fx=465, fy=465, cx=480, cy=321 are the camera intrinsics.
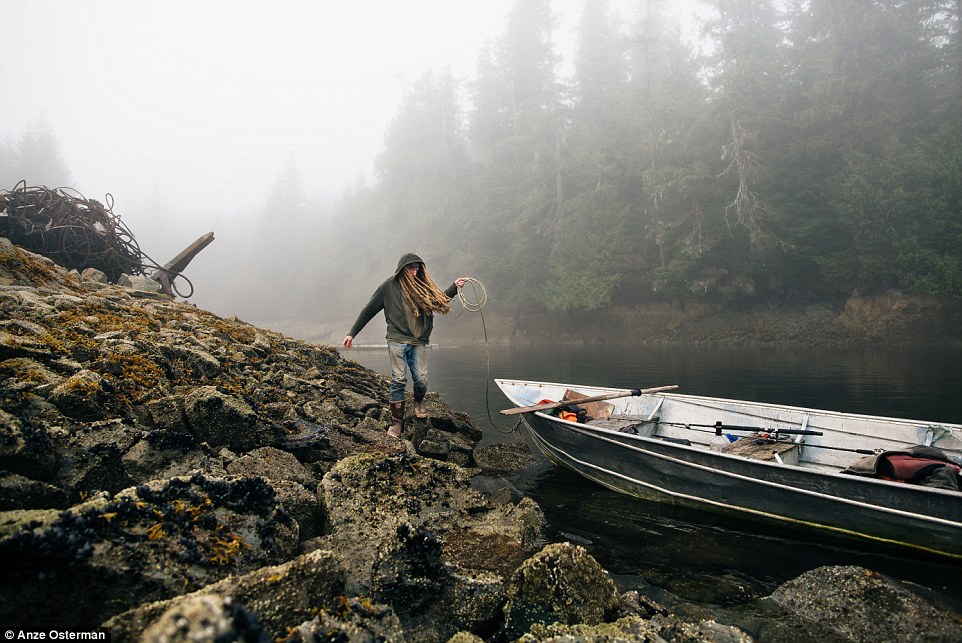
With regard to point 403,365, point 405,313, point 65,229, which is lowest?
point 403,365

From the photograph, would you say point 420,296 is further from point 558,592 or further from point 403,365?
point 558,592

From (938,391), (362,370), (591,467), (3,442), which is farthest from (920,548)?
(938,391)

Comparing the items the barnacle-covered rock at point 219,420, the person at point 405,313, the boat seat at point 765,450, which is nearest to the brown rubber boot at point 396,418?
the person at point 405,313

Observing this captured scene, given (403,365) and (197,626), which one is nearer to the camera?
(197,626)

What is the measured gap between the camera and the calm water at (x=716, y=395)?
15.0 feet

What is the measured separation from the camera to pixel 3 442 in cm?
334

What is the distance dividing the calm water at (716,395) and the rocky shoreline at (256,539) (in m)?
0.61

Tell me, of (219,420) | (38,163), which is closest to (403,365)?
(219,420)

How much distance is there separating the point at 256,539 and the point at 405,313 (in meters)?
4.24

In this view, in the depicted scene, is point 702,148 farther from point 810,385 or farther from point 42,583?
point 42,583

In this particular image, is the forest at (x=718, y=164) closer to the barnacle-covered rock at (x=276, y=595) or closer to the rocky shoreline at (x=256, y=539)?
the rocky shoreline at (x=256, y=539)

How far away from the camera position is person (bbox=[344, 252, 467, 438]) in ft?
23.5

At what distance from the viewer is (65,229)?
39.4 ft

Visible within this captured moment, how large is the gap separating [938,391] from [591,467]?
11.4 m
